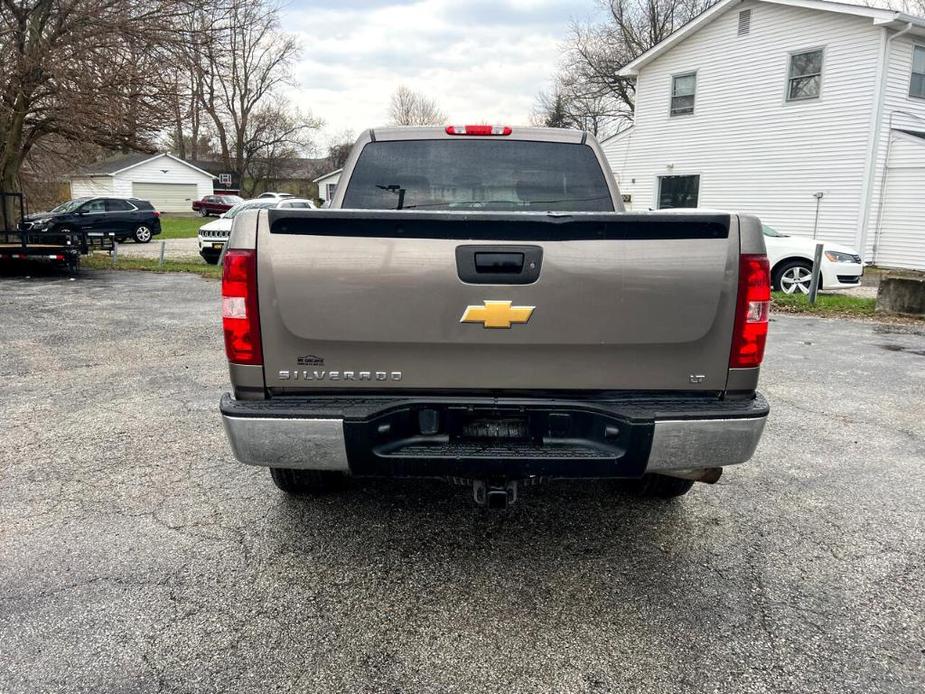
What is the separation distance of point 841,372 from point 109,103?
50.3ft

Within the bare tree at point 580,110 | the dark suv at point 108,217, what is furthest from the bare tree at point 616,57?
the dark suv at point 108,217

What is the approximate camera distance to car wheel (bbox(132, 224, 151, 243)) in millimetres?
26766

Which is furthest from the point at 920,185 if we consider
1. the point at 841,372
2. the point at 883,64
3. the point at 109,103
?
the point at 109,103

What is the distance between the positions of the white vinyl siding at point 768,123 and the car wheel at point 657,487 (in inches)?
643

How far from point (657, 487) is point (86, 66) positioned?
1618 cm

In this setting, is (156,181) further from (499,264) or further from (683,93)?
(499,264)

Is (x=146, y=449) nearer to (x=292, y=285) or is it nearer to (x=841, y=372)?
(x=292, y=285)

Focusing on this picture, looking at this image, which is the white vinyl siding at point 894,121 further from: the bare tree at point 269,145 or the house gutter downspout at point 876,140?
the bare tree at point 269,145

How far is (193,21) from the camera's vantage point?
1644 centimetres

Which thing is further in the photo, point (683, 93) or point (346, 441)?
point (683, 93)

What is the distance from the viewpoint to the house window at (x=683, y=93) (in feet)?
69.1

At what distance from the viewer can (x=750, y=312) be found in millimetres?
2672

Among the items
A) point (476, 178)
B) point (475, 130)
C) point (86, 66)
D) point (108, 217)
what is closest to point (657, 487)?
point (476, 178)

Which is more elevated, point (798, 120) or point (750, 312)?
point (798, 120)
